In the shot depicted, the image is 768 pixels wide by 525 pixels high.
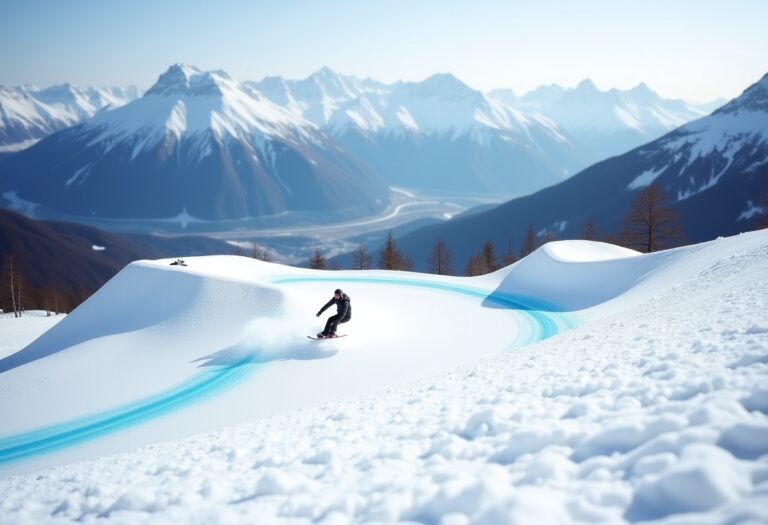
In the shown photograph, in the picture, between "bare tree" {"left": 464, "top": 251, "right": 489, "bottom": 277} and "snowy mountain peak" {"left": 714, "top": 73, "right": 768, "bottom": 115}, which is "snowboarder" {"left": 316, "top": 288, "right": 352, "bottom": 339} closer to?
"bare tree" {"left": 464, "top": 251, "right": 489, "bottom": 277}

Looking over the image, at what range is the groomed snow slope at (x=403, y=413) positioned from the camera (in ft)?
13.3

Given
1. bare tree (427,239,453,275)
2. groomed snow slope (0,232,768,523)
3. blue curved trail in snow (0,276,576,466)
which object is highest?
bare tree (427,239,453,275)

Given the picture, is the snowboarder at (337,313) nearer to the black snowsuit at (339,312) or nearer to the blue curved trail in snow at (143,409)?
the black snowsuit at (339,312)

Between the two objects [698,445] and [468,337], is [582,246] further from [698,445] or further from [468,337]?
[698,445]

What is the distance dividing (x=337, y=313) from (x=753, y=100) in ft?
763

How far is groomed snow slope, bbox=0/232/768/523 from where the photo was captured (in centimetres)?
404

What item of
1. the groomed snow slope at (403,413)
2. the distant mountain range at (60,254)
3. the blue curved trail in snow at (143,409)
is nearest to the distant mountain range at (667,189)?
the distant mountain range at (60,254)

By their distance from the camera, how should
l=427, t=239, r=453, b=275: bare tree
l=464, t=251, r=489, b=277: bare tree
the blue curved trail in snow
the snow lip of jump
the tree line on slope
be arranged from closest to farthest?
1. the blue curved trail in snow
2. the snow lip of jump
3. the tree line on slope
4. l=427, t=239, r=453, b=275: bare tree
5. l=464, t=251, r=489, b=277: bare tree

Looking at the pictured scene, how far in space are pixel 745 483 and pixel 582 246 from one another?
2812 cm

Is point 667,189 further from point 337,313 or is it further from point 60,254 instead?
point 60,254

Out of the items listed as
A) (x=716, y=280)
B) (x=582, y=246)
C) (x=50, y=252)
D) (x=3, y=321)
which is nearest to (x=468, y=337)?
(x=716, y=280)

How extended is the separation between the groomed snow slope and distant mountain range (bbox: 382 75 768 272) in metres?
137

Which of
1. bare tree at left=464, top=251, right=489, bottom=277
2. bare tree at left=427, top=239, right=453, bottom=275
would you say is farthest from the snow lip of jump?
bare tree at left=464, top=251, right=489, bottom=277

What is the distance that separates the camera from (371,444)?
20.7ft
